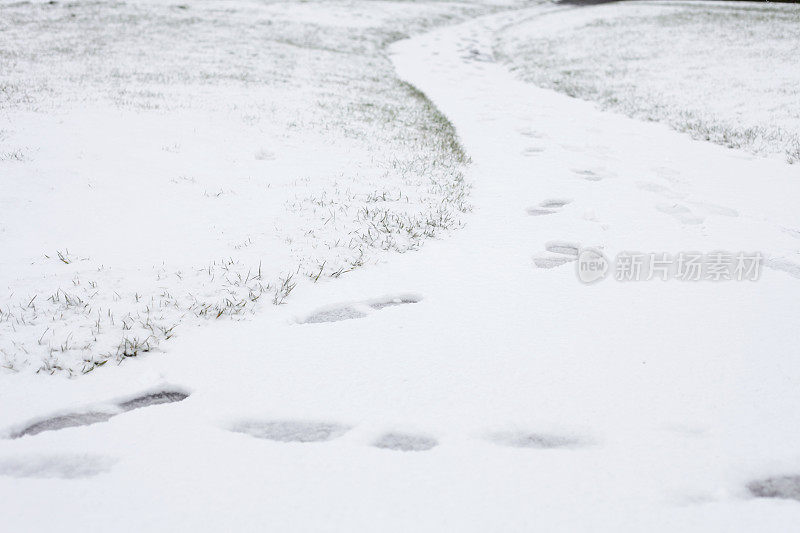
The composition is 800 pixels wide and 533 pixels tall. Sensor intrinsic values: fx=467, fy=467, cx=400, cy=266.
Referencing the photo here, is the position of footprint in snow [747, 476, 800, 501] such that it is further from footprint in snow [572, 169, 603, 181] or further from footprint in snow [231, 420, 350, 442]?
footprint in snow [572, 169, 603, 181]

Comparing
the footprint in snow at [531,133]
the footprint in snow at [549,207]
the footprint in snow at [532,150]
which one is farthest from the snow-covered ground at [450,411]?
the footprint in snow at [531,133]

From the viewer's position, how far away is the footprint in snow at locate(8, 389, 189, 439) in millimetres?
2618

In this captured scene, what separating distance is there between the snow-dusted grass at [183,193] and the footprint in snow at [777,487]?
3233mm

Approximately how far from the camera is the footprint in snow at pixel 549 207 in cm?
577

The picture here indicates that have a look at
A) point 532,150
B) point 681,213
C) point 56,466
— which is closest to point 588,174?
point 532,150

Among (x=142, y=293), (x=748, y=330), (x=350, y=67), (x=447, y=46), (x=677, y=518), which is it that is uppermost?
(x=447, y=46)

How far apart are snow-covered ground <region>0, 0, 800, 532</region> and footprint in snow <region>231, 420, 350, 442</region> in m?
0.01

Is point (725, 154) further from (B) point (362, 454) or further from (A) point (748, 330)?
(B) point (362, 454)

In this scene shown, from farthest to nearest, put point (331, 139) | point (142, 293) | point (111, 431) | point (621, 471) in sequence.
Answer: point (331, 139) < point (142, 293) < point (111, 431) < point (621, 471)

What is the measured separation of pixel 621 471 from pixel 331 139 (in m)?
7.21

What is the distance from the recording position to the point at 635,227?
17.4ft

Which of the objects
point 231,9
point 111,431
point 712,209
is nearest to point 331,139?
point 712,209

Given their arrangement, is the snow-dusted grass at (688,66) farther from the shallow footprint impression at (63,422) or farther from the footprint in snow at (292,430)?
the shallow footprint impression at (63,422)

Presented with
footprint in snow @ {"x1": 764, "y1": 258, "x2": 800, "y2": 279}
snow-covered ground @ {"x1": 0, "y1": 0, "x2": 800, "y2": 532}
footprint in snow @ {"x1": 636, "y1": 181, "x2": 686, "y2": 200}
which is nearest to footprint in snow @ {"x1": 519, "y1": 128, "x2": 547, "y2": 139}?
footprint in snow @ {"x1": 636, "y1": 181, "x2": 686, "y2": 200}
